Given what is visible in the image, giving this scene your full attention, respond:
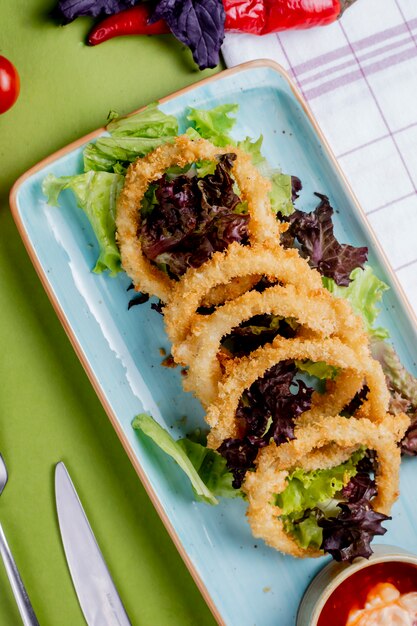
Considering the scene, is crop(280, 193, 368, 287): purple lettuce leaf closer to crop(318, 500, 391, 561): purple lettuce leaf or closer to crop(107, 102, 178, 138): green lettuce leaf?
crop(107, 102, 178, 138): green lettuce leaf

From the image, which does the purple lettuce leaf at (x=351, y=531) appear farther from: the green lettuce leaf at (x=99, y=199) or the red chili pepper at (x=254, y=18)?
the red chili pepper at (x=254, y=18)

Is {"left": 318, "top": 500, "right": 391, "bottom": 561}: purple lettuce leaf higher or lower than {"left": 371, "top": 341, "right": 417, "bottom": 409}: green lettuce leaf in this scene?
lower

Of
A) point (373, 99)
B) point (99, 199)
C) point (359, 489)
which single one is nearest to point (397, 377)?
point (359, 489)

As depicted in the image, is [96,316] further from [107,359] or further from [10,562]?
[10,562]

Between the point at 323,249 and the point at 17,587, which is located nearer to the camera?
the point at 17,587

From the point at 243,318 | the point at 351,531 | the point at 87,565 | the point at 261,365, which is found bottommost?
the point at 351,531

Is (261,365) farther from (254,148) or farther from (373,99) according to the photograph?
(373,99)

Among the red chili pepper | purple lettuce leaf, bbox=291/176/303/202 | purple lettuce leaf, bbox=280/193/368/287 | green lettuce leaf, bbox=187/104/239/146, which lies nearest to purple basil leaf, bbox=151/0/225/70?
the red chili pepper
